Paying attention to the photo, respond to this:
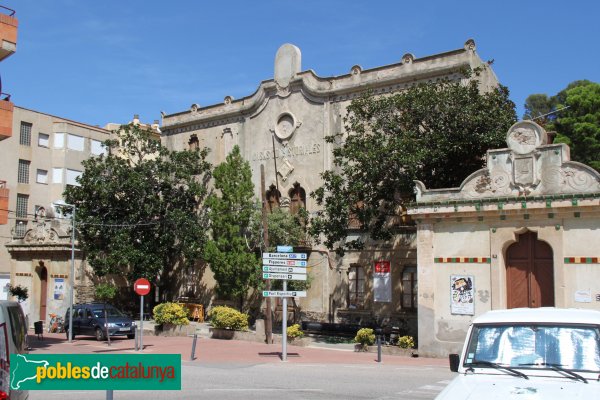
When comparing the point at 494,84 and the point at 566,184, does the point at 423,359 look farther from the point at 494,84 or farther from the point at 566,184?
the point at 494,84

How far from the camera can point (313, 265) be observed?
3372 centimetres

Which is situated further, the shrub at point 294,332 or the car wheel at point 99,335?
the car wheel at point 99,335

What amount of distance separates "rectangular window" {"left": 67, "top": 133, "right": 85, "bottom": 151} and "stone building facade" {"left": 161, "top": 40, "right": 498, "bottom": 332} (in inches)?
631

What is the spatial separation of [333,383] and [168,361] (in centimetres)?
1033

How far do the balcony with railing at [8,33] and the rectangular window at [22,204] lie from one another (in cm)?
2705

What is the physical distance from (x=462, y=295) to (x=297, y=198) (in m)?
15.1

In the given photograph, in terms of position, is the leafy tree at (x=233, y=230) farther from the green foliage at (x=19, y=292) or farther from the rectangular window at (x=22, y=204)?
the rectangular window at (x=22, y=204)

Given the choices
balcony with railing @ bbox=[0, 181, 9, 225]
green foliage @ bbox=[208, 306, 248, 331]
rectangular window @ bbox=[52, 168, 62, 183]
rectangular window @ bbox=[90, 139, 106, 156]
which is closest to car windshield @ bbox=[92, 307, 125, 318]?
green foliage @ bbox=[208, 306, 248, 331]

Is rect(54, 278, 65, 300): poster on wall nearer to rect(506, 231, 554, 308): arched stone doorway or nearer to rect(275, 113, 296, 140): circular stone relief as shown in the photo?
Answer: rect(275, 113, 296, 140): circular stone relief

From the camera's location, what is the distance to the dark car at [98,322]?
30184mm

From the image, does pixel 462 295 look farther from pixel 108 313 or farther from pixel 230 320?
pixel 108 313

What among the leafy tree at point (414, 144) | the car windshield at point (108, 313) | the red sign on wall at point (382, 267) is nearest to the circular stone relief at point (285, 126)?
the leafy tree at point (414, 144)

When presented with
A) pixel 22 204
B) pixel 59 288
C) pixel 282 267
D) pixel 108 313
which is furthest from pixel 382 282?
pixel 22 204

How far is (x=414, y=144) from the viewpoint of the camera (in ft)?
81.1
